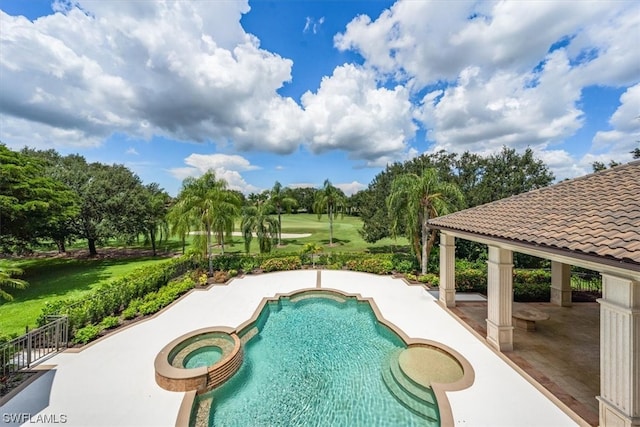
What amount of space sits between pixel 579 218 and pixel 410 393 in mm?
5187

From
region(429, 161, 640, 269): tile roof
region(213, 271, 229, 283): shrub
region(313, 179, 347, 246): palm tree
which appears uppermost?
region(313, 179, 347, 246): palm tree

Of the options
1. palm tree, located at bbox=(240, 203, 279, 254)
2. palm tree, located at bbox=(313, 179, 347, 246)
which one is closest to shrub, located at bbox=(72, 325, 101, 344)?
palm tree, located at bbox=(240, 203, 279, 254)

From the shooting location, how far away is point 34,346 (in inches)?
293

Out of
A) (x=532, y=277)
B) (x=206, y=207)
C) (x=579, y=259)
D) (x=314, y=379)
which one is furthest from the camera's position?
(x=206, y=207)

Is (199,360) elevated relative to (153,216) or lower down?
lower down

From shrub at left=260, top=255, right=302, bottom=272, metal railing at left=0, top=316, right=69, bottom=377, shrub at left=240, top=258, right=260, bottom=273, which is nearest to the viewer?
metal railing at left=0, top=316, right=69, bottom=377

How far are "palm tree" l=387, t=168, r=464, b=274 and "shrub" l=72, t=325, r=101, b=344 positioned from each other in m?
13.3

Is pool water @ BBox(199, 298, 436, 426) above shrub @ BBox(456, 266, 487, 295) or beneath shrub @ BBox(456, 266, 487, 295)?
beneath

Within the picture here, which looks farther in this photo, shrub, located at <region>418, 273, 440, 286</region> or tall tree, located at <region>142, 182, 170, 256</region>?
tall tree, located at <region>142, 182, 170, 256</region>

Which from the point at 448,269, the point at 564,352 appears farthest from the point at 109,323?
the point at 564,352

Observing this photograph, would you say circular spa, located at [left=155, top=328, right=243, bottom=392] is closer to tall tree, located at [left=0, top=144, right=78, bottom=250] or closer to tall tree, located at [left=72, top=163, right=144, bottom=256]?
tall tree, located at [left=0, top=144, right=78, bottom=250]

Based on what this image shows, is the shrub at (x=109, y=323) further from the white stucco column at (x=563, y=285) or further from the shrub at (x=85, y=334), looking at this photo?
the white stucco column at (x=563, y=285)

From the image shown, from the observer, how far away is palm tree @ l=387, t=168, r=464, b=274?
46.2 feet

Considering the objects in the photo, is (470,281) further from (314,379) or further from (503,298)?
(314,379)
